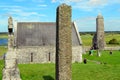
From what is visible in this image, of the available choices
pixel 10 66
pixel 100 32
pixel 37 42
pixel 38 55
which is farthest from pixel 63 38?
pixel 100 32

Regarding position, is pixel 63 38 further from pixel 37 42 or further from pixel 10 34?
pixel 37 42

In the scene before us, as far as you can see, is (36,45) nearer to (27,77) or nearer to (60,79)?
(27,77)

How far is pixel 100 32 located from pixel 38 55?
87.6 ft

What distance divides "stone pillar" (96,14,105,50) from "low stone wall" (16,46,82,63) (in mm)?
22366

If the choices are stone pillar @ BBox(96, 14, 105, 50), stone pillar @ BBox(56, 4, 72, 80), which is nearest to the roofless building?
stone pillar @ BBox(56, 4, 72, 80)

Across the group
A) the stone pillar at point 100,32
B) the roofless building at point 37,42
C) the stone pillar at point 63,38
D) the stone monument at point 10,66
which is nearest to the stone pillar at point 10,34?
the stone monument at point 10,66

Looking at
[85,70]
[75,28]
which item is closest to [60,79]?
[85,70]

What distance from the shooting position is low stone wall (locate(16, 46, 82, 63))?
3716 centimetres

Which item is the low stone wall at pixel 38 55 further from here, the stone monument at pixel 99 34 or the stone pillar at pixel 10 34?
the stone monument at pixel 99 34

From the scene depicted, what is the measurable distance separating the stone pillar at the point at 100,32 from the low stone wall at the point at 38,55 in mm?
22366

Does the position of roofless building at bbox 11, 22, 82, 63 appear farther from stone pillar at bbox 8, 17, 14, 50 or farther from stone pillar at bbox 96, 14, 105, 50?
stone pillar at bbox 96, 14, 105, 50

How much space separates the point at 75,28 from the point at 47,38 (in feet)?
16.4

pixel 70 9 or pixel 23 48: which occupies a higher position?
pixel 70 9

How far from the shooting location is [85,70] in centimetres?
2572
